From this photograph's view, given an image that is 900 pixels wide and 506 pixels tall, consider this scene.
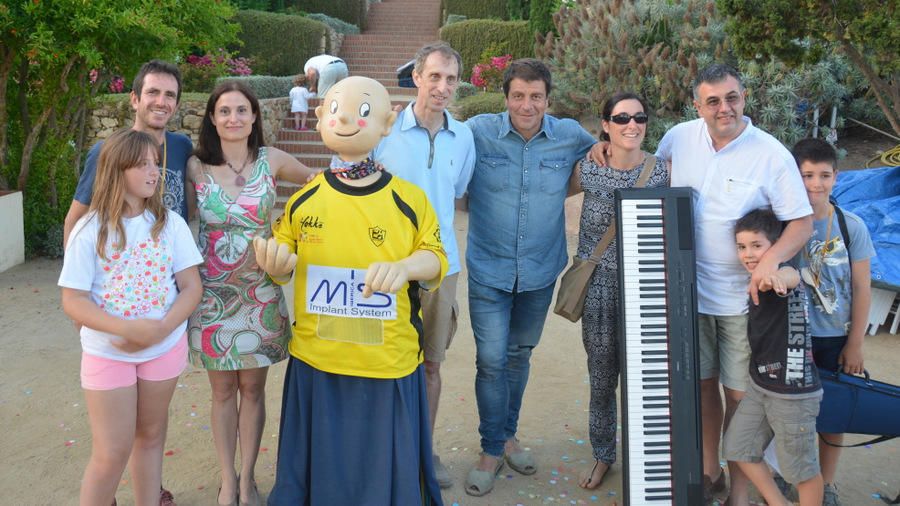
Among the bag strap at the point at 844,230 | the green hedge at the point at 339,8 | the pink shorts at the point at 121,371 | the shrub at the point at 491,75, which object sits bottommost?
the pink shorts at the point at 121,371

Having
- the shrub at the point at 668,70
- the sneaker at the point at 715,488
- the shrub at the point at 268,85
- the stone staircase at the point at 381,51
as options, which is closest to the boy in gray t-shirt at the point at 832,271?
the sneaker at the point at 715,488

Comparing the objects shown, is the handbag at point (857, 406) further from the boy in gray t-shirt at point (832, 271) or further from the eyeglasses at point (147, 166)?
the eyeglasses at point (147, 166)

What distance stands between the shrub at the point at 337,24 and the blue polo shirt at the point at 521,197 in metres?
18.4

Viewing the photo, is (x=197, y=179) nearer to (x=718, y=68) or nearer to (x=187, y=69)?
(x=718, y=68)

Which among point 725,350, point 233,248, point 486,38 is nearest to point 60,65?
point 233,248

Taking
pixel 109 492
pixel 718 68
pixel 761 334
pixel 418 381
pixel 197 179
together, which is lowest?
pixel 109 492

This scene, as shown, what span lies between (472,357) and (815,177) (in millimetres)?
3043

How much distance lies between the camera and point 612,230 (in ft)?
11.6

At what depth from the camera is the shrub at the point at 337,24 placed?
69.9 feet

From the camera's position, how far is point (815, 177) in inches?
133

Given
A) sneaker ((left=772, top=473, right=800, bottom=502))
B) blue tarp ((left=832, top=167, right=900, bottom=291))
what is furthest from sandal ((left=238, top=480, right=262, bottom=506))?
blue tarp ((left=832, top=167, right=900, bottom=291))

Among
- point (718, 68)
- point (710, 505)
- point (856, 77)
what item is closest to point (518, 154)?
point (718, 68)

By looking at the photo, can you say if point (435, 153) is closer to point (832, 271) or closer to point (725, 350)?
point (725, 350)

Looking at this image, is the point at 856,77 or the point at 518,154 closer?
the point at 518,154
